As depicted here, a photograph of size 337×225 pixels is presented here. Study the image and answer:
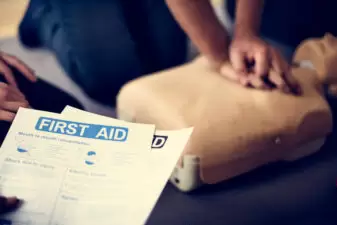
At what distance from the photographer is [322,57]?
0.78m

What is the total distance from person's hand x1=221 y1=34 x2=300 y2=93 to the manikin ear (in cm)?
11

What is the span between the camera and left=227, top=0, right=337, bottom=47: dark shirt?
0.97 meters

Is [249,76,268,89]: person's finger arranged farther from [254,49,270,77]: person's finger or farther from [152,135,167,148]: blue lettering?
[152,135,167,148]: blue lettering

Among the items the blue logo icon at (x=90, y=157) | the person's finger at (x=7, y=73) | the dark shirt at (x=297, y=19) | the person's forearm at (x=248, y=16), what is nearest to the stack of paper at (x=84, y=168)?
the blue logo icon at (x=90, y=157)

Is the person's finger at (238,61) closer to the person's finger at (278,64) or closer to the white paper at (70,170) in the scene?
the person's finger at (278,64)

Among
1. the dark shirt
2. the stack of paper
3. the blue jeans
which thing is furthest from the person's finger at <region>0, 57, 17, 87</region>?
the dark shirt

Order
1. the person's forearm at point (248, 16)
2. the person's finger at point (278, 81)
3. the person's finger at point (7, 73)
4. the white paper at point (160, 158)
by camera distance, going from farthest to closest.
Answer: the person's forearm at point (248, 16) → the person's finger at point (278, 81) → the person's finger at point (7, 73) → the white paper at point (160, 158)

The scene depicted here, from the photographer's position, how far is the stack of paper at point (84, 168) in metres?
0.43

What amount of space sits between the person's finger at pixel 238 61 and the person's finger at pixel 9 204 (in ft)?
1.38

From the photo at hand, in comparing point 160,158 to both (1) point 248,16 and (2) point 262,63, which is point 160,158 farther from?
(1) point 248,16

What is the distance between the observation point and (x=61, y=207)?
0.43m

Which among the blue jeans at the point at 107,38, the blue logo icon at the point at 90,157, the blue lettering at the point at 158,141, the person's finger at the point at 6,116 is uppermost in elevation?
the blue lettering at the point at 158,141

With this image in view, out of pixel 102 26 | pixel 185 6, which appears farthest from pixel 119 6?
pixel 185 6

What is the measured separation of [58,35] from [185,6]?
12.8 inches
